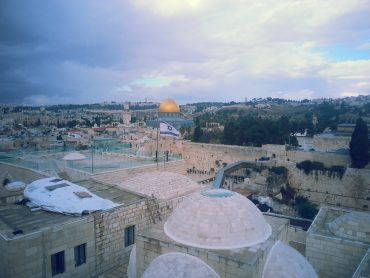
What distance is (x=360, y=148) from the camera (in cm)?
2178

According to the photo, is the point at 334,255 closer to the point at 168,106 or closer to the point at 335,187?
the point at 168,106

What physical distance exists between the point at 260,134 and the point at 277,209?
1178 centimetres

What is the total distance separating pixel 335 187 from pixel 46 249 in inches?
804

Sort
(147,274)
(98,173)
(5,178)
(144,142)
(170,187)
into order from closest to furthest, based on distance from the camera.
Result: (147,274) → (170,187) → (98,173) → (5,178) → (144,142)

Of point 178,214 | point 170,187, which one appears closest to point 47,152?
point 170,187

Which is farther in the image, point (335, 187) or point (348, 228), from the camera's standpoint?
point (335, 187)

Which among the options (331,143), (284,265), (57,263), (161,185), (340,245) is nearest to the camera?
(284,265)

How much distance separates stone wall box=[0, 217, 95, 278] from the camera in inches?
276

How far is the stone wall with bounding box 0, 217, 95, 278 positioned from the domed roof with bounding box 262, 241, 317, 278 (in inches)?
182

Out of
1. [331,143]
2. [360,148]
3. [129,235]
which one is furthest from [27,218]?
[331,143]

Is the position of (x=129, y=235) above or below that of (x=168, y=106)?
below

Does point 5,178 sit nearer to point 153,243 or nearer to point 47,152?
point 47,152

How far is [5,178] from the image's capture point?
15695 millimetres

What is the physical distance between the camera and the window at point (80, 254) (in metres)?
8.41
